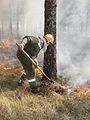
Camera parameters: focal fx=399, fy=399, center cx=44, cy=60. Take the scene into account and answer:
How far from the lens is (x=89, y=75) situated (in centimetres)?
1641

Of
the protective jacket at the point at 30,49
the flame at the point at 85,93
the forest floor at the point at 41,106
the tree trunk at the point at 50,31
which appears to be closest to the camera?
the forest floor at the point at 41,106

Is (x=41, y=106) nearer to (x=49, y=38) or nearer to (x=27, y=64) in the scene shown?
(x=27, y=64)

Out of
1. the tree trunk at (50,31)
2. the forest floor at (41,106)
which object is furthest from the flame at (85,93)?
the tree trunk at (50,31)

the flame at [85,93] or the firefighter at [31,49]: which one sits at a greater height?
the firefighter at [31,49]

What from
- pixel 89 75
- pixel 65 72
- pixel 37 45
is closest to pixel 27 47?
pixel 37 45

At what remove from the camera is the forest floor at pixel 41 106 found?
8.46m

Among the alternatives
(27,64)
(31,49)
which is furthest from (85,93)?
(31,49)

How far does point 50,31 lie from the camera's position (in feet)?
34.7

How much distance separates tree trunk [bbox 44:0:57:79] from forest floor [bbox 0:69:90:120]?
3.13ft

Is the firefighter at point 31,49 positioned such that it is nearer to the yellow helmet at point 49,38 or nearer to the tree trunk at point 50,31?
the yellow helmet at point 49,38

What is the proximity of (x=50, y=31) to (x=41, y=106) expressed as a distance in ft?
7.87

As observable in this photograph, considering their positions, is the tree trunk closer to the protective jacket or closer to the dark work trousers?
the protective jacket

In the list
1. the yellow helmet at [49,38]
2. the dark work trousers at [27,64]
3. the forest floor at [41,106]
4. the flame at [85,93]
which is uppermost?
the yellow helmet at [49,38]

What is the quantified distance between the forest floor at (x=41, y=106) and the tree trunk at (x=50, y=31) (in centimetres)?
95
